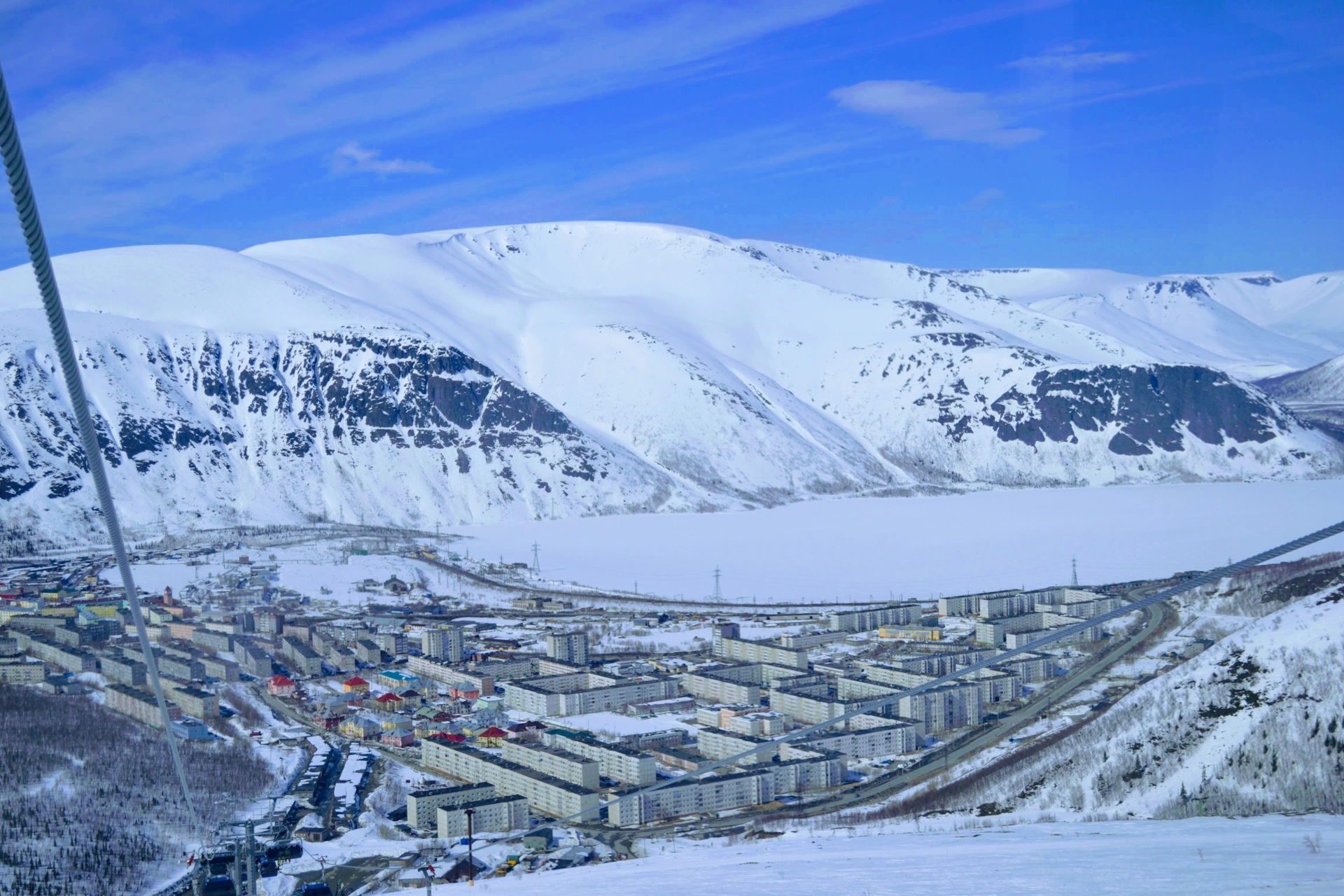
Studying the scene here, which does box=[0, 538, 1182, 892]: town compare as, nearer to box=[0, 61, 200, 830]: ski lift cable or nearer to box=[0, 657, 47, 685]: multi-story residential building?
box=[0, 657, 47, 685]: multi-story residential building

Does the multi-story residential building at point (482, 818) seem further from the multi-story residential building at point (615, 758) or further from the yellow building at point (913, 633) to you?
the yellow building at point (913, 633)

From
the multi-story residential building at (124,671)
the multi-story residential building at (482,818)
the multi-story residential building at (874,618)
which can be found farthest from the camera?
the multi-story residential building at (874,618)

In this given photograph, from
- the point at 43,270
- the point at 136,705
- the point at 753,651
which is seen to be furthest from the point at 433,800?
the point at 43,270

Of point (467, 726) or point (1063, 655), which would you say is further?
point (1063, 655)

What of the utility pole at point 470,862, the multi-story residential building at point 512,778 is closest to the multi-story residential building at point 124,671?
the multi-story residential building at point 512,778

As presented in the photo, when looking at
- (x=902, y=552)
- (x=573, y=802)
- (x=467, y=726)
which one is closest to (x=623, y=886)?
(x=573, y=802)

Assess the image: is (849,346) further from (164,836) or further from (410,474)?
(164,836)

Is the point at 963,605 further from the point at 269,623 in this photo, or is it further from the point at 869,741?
the point at 269,623
